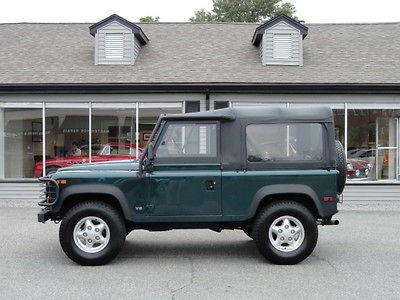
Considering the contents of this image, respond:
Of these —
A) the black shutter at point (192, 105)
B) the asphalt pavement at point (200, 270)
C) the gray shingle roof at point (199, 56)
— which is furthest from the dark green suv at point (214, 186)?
the black shutter at point (192, 105)

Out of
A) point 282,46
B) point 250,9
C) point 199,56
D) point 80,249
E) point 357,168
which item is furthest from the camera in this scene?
point 250,9

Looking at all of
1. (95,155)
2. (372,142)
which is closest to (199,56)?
(95,155)

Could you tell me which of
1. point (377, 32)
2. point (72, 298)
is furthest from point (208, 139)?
point (377, 32)

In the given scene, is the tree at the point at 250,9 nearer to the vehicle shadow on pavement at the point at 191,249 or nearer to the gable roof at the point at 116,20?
the gable roof at the point at 116,20

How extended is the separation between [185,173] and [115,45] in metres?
9.18

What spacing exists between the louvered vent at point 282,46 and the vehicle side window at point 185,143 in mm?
8512

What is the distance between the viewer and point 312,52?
50.4 feet

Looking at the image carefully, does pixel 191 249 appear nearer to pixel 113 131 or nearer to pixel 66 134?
pixel 113 131

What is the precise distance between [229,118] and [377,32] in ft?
39.4

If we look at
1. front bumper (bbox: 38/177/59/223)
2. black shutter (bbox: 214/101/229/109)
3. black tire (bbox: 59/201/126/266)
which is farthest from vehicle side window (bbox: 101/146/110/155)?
black tire (bbox: 59/201/126/266)

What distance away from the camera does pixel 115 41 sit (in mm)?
14852

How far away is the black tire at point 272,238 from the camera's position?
6.61 m

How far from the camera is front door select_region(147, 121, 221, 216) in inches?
261

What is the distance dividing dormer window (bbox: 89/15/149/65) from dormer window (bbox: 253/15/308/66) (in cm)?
383
